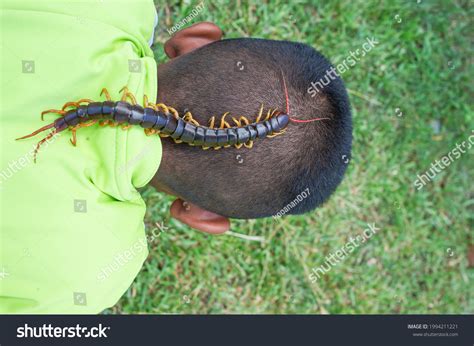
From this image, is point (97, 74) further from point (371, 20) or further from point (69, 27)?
point (371, 20)

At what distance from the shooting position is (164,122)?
193 centimetres

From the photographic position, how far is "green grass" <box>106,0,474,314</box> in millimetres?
3729

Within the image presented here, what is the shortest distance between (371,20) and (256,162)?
8.12 ft

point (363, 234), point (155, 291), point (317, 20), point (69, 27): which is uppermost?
point (69, 27)

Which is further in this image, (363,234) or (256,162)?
(363,234)

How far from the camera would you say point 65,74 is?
203cm

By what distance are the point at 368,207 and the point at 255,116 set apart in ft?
7.47

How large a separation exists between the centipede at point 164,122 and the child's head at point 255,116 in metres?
0.05

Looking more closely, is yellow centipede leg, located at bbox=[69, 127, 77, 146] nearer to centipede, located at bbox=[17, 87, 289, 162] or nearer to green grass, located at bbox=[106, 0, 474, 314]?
centipede, located at bbox=[17, 87, 289, 162]

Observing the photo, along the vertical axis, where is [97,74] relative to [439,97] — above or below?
above

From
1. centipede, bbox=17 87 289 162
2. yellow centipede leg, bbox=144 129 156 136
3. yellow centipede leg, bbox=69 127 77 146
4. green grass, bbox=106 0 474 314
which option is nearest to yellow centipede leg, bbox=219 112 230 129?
centipede, bbox=17 87 289 162

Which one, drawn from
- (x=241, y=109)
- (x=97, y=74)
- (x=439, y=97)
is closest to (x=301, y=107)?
(x=241, y=109)

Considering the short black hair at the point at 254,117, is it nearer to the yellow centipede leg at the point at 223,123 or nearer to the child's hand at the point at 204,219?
the yellow centipede leg at the point at 223,123

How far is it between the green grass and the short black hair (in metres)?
1.51
